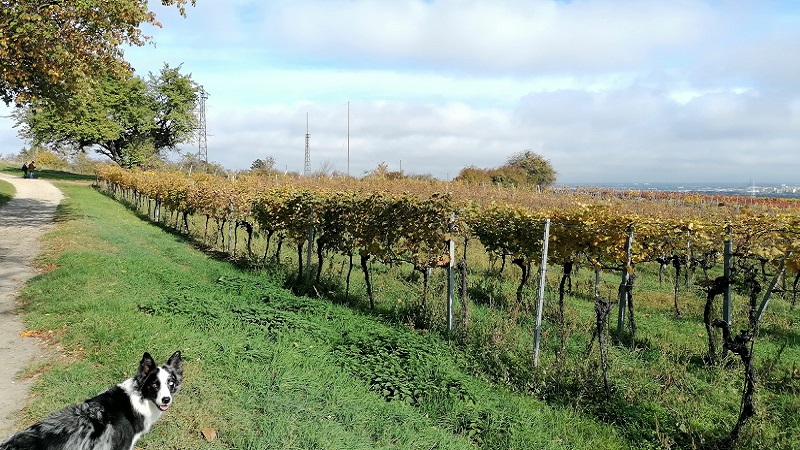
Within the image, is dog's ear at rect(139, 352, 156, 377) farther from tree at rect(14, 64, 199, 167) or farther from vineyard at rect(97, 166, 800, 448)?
tree at rect(14, 64, 199, 167)

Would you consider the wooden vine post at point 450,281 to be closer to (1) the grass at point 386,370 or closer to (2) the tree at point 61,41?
(1) the grass at point 386,370

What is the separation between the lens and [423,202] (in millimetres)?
9086

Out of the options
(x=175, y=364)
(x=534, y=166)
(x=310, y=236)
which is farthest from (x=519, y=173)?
(x=175, y=364)

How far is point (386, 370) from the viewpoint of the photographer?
6.59 m

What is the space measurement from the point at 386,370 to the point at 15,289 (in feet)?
25.8

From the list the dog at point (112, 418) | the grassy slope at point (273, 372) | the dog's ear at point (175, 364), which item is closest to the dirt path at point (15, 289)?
the grassy slope at point (273, 372)

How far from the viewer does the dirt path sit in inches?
201

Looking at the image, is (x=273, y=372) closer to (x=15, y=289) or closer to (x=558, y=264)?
(x=558, y=264)

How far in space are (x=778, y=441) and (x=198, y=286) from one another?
30.1ft

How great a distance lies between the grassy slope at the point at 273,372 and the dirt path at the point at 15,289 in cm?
24

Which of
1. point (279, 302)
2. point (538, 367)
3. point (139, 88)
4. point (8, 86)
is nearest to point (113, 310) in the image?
point (279, 302)

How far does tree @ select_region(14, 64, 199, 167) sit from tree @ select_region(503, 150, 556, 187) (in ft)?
119

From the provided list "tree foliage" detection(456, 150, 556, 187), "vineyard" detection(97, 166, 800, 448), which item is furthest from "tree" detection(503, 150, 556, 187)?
"vineyard" detection(97, 166, 800, 448)

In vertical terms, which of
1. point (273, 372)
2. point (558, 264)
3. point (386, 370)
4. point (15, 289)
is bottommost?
point (386, 370)
